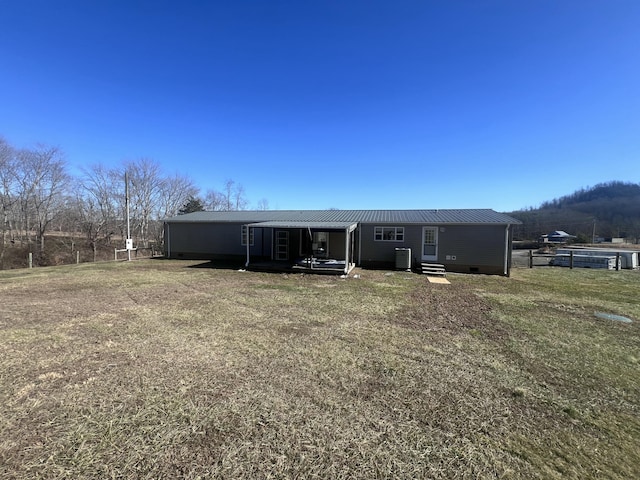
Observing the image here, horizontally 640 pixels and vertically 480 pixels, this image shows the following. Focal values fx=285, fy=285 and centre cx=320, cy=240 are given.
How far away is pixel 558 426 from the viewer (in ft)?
8.89

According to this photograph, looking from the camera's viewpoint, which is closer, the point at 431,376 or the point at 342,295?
the point at 431,376

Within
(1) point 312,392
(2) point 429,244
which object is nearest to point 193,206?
(2) point 429,244

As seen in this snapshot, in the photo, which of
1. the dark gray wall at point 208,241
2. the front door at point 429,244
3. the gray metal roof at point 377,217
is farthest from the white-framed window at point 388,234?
the dark gray wall at point 208,241

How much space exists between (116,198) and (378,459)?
39.0 m

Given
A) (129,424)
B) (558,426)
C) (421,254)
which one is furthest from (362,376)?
(421,254)

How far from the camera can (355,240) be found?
14961mm

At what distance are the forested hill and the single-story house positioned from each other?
5429 cm

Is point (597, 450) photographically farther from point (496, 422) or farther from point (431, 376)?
point (431, 376)

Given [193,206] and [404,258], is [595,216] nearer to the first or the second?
[404,258]

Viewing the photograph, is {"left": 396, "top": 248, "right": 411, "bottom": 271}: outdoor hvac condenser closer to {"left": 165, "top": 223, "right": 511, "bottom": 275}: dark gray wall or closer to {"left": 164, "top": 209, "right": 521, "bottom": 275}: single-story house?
{"left": 164, "top": 209, "right": 521, "bottom": 275}: single-story house

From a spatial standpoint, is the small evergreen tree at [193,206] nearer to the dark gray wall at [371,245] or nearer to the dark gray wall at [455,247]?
the dark gray wall at [371,245]

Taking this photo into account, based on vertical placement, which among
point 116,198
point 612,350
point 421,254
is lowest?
point 612,350

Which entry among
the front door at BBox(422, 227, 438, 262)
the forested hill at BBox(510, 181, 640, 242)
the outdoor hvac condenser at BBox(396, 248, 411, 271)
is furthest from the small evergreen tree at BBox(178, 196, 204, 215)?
the forested hill at BBox(510, 181, 640, 242)

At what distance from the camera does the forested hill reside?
6719 centimetres
